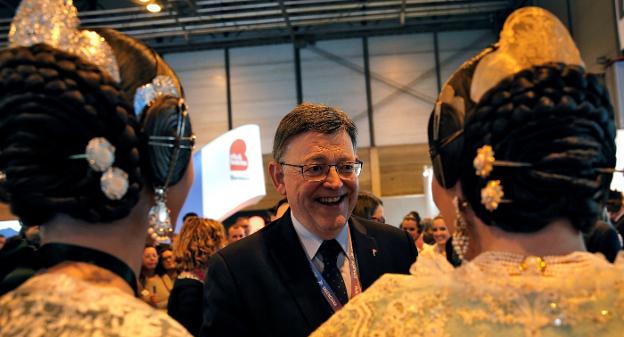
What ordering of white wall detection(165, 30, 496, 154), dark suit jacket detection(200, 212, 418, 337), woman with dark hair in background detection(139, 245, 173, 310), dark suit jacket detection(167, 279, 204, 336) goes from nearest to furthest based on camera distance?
dark suit jacket detection(200, 212, 418, 337)
dark suit jacket detection(167, 279, 204, 336)
woman with dark hair in background detection(139, 245, 173, 310)
white wall detection(165, 30, 496, 154)

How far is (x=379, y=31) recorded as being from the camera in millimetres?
14977

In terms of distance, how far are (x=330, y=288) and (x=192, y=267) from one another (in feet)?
5.86

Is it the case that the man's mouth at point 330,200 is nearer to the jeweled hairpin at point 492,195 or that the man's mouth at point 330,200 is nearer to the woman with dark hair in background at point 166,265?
the jeweled hairpin at point 492,195

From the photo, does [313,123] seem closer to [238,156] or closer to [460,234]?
[460,234]

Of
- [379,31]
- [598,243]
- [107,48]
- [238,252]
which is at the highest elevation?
[379,31]

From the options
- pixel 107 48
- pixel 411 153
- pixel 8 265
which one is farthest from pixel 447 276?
pixel 411 153

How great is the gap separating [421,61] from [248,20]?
4354 millimetres

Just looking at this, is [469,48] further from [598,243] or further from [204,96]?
[598,243]

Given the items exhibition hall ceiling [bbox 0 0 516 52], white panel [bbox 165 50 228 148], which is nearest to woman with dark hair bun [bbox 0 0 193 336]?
exhibition hall ceiling [bbox 0 0 516 52]

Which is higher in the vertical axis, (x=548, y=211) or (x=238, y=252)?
(x=548, y=211)

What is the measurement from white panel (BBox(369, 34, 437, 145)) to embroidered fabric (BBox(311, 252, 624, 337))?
1379 centimetres

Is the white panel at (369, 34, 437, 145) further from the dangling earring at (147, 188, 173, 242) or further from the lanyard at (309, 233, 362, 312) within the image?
the dangling earring at (147, 188, 173, 242)

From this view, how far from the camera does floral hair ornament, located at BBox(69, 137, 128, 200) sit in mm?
1260

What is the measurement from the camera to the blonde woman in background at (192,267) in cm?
338
